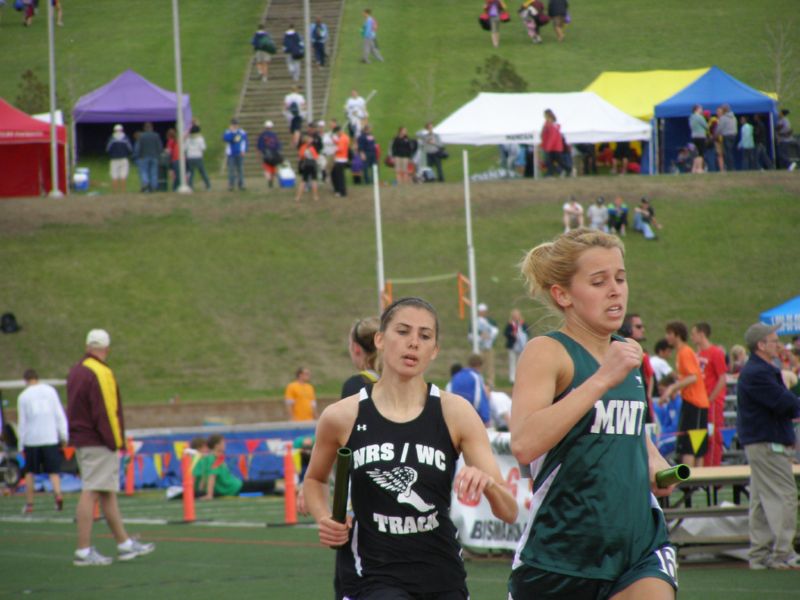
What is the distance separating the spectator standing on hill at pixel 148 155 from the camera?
41906mm

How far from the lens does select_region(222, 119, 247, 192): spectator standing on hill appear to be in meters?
40.0

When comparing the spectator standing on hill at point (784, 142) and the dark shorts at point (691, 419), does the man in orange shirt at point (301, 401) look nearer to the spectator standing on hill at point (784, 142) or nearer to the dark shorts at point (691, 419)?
the dark shorts at point (691, 419)

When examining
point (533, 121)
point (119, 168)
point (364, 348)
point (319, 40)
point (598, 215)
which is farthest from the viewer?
point (319, 40)

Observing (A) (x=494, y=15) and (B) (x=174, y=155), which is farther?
(A) (x=494, y=15)

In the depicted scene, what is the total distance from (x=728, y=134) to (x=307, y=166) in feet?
42.8

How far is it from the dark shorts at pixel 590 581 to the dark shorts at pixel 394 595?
0.61 m

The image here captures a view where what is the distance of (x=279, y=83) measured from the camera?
58.7 metres

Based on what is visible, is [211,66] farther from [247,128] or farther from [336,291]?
[336,291]

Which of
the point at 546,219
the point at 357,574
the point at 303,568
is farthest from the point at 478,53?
the point at 357,574

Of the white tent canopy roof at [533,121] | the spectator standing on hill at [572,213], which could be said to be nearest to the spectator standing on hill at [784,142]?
the white tent canopy roof at [533,121]

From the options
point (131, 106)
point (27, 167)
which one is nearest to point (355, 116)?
point (131, 106)

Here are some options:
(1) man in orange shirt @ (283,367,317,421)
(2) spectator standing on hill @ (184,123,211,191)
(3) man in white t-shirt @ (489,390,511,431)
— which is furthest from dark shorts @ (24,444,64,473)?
(2) spectator standing on hill @ (184,123,211,191)

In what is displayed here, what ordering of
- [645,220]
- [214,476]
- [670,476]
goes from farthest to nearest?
[645,220] < [214,476] < [670,476]

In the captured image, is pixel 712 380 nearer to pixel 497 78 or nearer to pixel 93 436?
pixel 93 436
